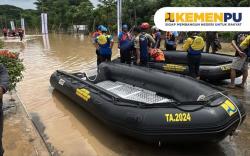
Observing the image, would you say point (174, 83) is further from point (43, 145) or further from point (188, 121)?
point (43, 145)

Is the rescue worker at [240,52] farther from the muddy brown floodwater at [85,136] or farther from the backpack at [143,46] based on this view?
the backpack at [143,46]

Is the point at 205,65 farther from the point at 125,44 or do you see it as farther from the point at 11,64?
the point at 11,64

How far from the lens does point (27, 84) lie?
7.70 metres

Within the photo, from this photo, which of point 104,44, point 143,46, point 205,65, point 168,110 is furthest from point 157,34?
point 168,110

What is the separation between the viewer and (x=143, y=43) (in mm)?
6215

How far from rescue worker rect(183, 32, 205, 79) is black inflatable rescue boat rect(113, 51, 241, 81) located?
15.9 inches

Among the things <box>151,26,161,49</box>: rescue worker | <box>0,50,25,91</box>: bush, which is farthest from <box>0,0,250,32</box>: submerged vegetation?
<box>0,50,25,91</box>: bush

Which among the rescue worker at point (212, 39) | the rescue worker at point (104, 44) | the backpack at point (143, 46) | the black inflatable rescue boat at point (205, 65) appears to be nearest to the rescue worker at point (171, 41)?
the black inflatable rescue boat at point (205, 65)

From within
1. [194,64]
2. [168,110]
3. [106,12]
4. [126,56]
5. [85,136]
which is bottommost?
[85,136]

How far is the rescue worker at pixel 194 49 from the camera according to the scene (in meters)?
6.43

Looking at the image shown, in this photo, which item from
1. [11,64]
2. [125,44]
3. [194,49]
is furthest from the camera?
[125,44]

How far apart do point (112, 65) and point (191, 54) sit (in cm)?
176

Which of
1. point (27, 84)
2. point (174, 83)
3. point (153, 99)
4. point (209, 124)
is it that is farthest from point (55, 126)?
point (27, 84)

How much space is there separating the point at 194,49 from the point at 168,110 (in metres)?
3.19
